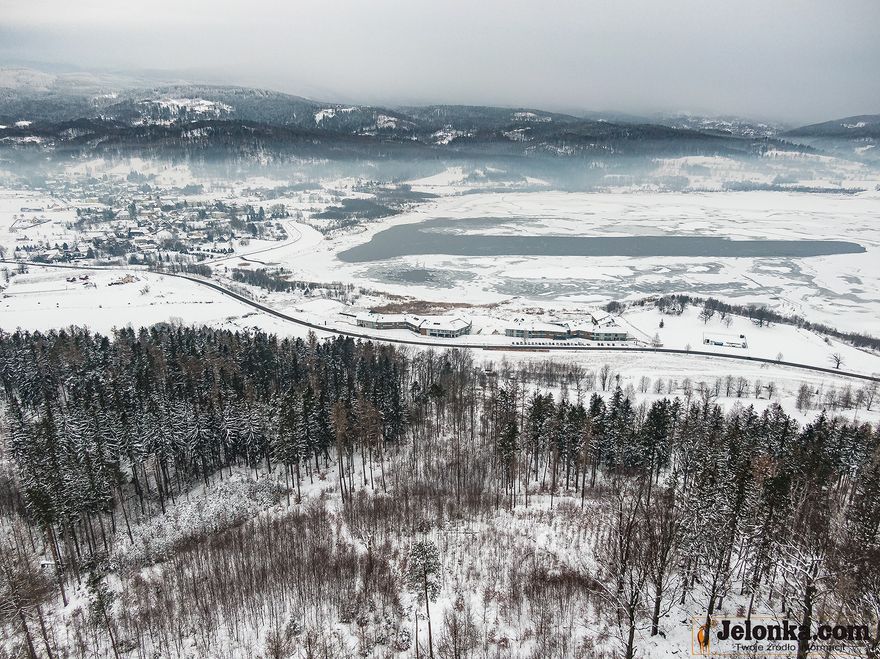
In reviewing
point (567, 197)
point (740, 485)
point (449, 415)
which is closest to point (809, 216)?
point (567, 197)

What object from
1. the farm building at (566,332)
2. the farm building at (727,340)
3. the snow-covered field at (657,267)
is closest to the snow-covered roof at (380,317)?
the snow-covered field at (657,267)

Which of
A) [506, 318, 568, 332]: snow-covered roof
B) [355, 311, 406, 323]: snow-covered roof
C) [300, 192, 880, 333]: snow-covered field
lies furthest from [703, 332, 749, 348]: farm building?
[355, 311, 406, 323]: snow-covered roof

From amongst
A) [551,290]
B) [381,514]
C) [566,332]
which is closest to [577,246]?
[551,290]

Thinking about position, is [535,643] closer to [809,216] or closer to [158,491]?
[158,491]

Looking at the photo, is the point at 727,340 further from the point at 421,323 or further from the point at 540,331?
the point at 421,323

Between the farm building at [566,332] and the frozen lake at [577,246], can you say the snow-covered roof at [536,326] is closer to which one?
the farm building at [566,332]

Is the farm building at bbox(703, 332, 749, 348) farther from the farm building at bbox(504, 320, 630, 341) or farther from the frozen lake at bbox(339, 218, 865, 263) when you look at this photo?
the frozen lake at bbox(339, 218, 865, 263)
